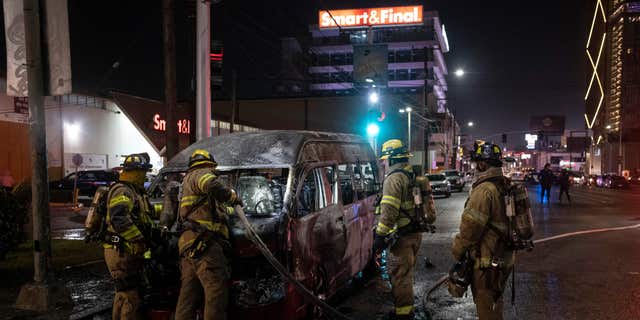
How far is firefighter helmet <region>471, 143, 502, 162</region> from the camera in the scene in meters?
4.39

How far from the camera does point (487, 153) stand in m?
4.42

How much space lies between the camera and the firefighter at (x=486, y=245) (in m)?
4.10

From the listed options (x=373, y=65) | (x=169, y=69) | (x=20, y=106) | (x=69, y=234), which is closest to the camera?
(x=169, y=69)

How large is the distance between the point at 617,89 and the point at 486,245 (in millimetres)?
94637

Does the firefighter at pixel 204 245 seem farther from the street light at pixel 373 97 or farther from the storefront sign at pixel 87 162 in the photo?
the storefront sign at pixel 87 162

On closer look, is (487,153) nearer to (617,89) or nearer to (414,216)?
(414,216)

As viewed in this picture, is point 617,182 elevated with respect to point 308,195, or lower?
lower

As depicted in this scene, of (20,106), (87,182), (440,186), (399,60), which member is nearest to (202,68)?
(87,182)

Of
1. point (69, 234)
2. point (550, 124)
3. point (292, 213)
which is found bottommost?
point (69, 234)

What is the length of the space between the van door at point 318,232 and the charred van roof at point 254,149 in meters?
0.33

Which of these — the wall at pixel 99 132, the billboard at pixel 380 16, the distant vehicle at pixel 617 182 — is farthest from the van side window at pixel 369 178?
the billboard at pixel 380 16

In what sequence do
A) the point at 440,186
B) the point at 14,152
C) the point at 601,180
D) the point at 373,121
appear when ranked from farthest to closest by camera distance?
the point at 601,180 < the point at 440,186 < the point at 373,121 < the point at 14,152

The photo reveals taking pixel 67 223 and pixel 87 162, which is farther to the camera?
pixel 87 162

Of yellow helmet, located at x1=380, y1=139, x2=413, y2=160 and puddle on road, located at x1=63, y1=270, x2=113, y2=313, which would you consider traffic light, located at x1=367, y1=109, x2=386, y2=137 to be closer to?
puddle on road, located at x1=63, y1=270, x2=113, y2=313
